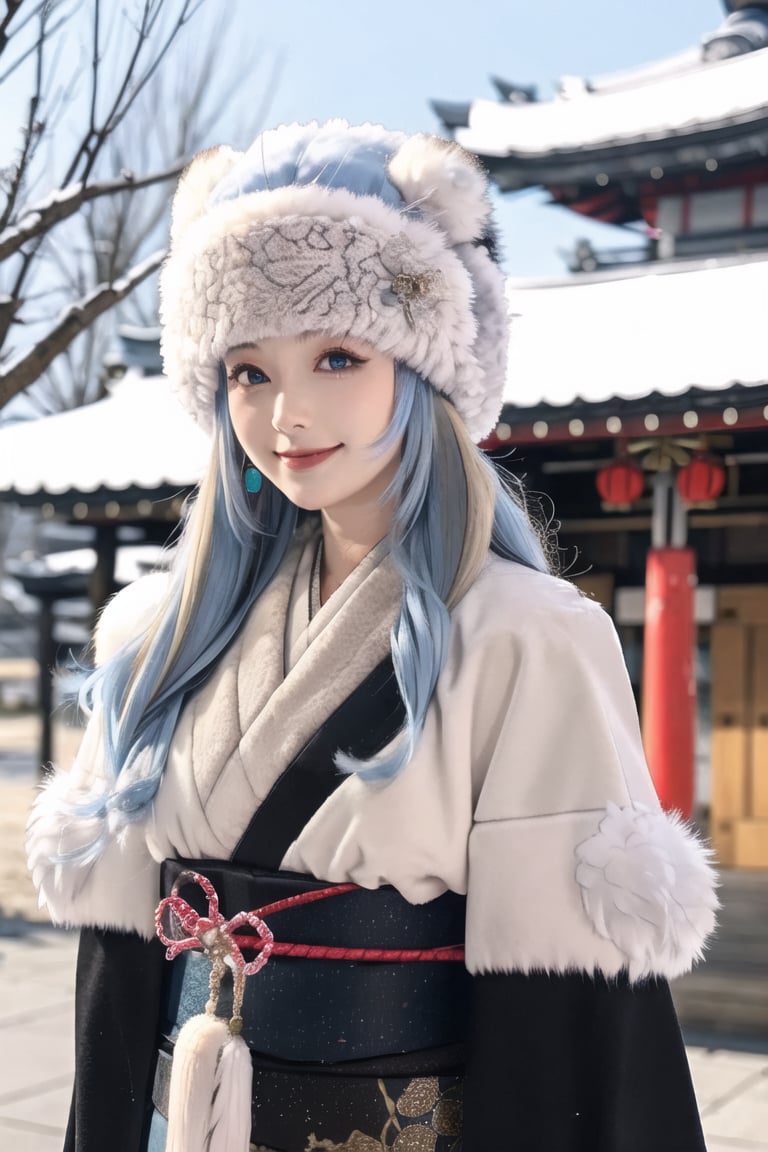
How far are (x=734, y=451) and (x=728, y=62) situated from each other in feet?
14.2

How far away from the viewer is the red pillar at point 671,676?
6.82 meters

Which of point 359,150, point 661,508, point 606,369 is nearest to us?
point 359,150

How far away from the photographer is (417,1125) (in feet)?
5.27

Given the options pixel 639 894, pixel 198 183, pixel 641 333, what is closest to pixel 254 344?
pixel 198 183

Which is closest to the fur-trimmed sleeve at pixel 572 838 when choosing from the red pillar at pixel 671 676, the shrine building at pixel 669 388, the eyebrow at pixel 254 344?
the eyebrow at pixel 254 344

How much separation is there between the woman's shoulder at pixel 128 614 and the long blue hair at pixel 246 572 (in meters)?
0.05

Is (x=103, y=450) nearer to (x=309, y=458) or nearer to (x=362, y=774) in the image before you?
(x=309, y=458)

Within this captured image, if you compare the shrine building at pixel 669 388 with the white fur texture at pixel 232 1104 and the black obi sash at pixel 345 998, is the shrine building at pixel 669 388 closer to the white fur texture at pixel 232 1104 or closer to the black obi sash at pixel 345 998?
the black obi sash at pixel 345 998

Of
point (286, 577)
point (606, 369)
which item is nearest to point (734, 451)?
point (606, 369)

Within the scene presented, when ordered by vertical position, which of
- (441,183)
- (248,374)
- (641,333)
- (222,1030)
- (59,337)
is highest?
(641,333)

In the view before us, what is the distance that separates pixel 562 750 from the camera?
159 cm

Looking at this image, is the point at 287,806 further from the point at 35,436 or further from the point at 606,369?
the point at 35,436

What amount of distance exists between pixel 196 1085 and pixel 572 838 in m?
0.56

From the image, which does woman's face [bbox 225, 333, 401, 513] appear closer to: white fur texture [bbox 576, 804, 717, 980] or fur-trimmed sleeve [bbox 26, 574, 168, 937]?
fur-trimmed sleeve [bbox 26, 574, 168, 937]
